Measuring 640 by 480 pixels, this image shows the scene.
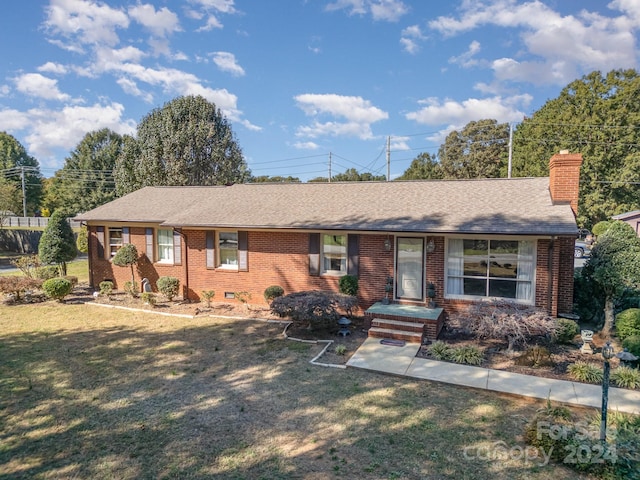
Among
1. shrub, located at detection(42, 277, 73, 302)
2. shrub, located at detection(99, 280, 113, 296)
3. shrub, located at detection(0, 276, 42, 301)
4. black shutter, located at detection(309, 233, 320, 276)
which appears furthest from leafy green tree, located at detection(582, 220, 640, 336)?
shrub, located at detection(0, 276, 42, 301)

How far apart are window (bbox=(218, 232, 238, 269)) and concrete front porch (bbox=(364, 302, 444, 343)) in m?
5.54

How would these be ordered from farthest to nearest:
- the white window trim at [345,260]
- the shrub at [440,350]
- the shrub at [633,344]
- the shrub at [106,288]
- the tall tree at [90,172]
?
the tall tree at [90,172] → the shrub at [106,288] → the white window trim at [345,260] → the shrub at [440,350] → the shrub at [633,344]

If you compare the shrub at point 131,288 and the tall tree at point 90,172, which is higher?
the tall tree at point 90,172

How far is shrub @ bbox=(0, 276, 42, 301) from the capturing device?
13.5 m

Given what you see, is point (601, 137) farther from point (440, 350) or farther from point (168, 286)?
point (168, 286)

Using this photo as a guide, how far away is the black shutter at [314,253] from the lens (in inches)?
464

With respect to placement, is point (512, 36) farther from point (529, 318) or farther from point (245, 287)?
point (245, 287)

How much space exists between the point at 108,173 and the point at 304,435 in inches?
1885

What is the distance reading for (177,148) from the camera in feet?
97.5

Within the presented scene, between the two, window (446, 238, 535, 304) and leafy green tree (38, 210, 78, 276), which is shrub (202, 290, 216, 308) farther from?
leafy green tree (38, 210, 78, 276)

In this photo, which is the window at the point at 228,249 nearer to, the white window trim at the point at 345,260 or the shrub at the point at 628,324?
the white window trim at the point at 345,260

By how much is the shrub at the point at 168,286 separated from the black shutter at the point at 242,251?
259 centimetres

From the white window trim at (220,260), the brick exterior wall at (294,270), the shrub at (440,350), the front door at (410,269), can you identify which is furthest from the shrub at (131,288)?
the shrub at (440,350)

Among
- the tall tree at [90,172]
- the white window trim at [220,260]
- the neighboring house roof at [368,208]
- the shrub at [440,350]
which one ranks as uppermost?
the tall tree at [90,172]
